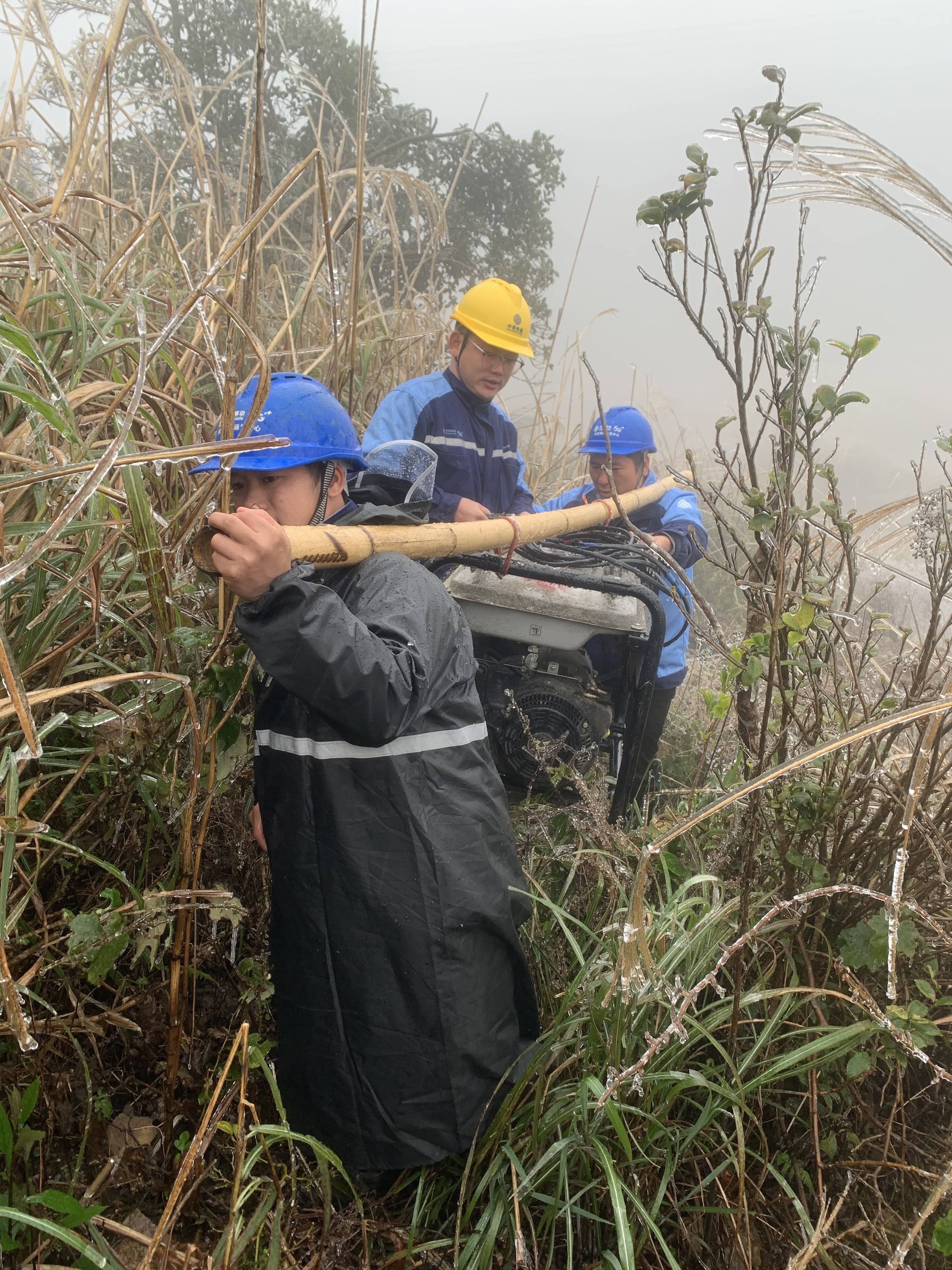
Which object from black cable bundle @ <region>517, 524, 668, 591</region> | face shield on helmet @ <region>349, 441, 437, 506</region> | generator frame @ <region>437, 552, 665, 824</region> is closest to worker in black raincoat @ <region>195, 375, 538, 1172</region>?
face shield on helmet @ <region>349, 441, 437, 506</region>

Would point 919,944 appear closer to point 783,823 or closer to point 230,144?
point 783,823

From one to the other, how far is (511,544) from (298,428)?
33.3 inches

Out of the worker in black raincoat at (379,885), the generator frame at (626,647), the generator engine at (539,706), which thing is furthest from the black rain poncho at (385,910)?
the generator engine at (539,706)

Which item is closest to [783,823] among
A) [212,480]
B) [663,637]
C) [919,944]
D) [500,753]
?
[919,944]

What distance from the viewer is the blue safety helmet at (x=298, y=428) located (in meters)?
1.63

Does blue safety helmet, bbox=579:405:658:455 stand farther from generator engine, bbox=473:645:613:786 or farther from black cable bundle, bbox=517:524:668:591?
generator engine, bbox=473:645:613:786

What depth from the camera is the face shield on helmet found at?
1.88 metres

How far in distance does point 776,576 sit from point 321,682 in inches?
34.0

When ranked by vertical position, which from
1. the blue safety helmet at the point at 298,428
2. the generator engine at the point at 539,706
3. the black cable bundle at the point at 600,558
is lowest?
the generator engine at the point at 539,706

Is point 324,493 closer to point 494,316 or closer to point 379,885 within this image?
point 379,885

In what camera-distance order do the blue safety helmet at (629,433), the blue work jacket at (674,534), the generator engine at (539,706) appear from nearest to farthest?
the generator engine at (539,706), the blue work jacket at (674,534), the blue safety helmet at (629,433)

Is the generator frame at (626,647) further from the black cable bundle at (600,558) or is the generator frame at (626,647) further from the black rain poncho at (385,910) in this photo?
the black rain poncho at (385,910)

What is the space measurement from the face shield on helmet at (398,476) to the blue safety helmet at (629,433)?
1.95 m

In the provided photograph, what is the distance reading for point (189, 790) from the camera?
4.97 feet
